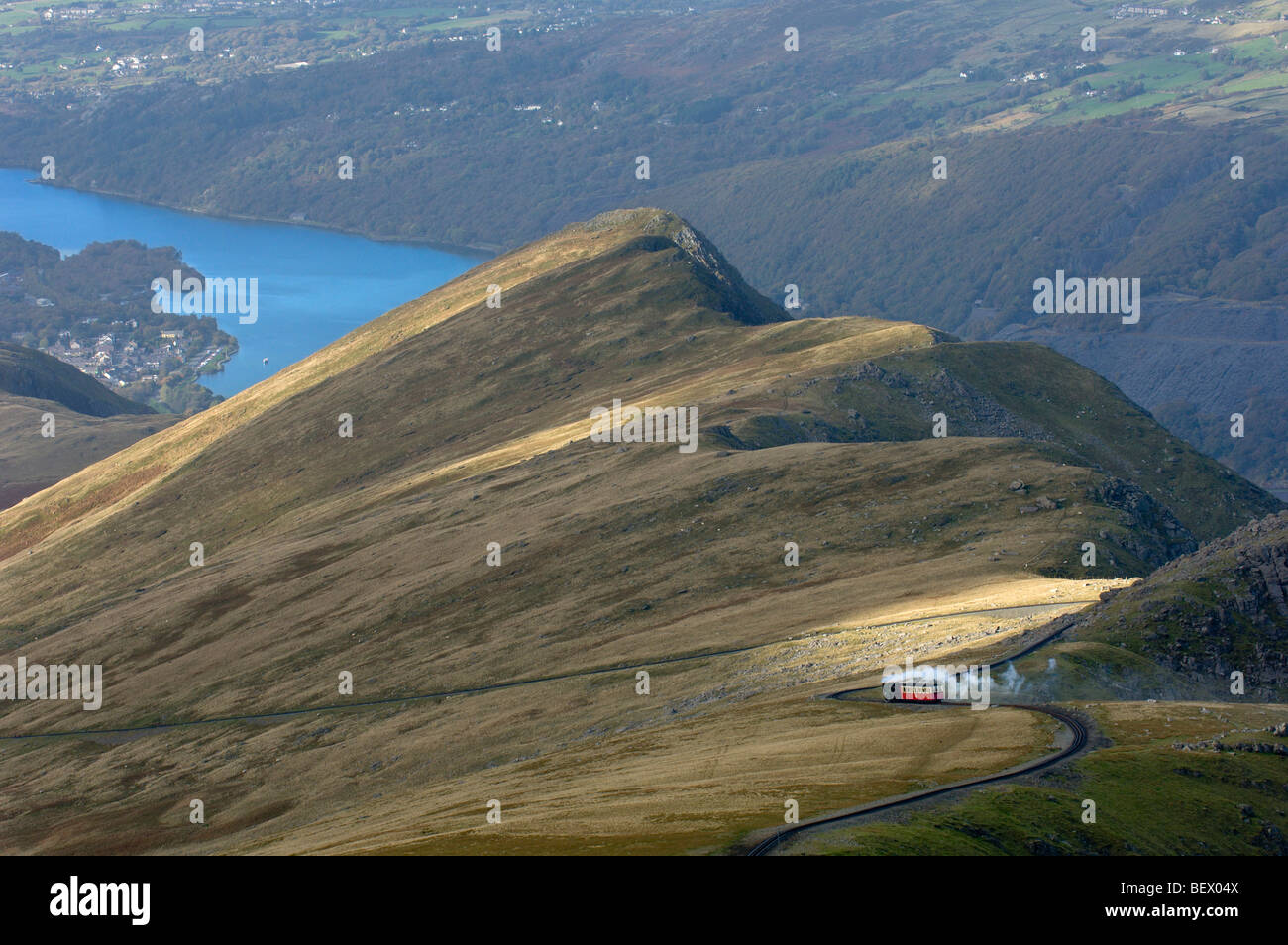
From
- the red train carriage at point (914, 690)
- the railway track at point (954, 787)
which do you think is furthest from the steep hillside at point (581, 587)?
the red train carriage at point (914, 690)

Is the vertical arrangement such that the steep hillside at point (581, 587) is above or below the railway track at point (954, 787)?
above

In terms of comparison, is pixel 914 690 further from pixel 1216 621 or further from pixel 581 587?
pixel 581 587

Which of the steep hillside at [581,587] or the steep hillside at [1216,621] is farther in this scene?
the steep hillside at [581,587]

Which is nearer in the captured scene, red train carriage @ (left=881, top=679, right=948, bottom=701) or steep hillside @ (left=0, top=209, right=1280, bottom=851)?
red train carriage @ (left=881, top=679, right=948, bottom=701)

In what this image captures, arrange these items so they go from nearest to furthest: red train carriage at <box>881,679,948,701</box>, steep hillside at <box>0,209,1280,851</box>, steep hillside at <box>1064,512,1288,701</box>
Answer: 1. red train carriage at <box>881,679,948,701</box>
2. steep hillside at <box>1064,512,1288,701</box>
3. steep hillside at <box>0,209,1280,851</box>

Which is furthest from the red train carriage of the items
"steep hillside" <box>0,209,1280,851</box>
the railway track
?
"steep hillside" <box>0,209,1280,851</box>

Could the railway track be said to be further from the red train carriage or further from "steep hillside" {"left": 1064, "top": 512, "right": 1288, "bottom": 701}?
"steep hillside" {"left": 1064, "top": 512, "right": 1288, "bottom": 701}

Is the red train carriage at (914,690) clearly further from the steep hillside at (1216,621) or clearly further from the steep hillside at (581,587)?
the steep hillside at (1216,621)
